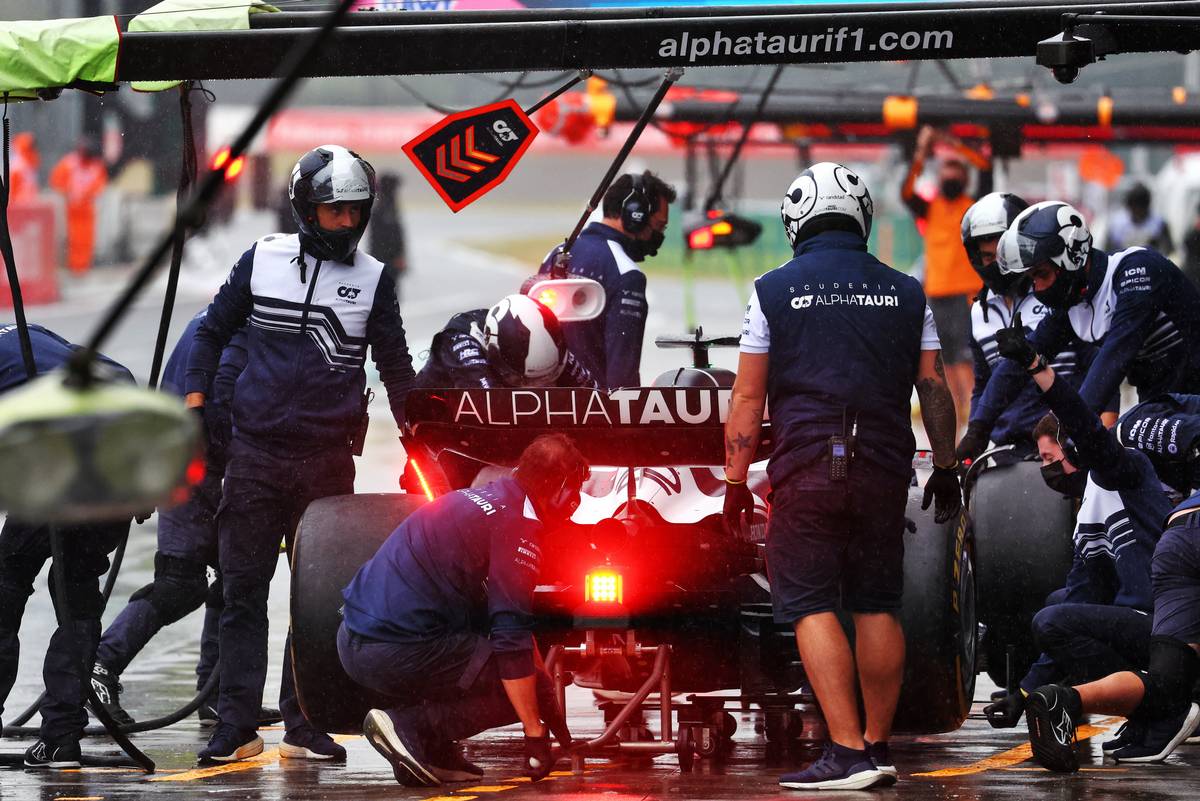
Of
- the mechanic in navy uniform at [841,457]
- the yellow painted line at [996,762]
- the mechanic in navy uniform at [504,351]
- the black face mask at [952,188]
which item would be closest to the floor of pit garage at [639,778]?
the yellow painted line at [996,762]

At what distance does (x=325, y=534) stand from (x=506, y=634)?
0.86 metres

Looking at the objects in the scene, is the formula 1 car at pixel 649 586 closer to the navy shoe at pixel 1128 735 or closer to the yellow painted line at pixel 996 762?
the yellow painted line at pixel 996 762

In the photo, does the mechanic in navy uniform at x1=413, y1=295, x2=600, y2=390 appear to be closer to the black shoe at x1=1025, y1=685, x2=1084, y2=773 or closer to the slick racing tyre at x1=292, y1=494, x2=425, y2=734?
the slick racing tyre at x1=292, y1=494, x2=425, y2=734

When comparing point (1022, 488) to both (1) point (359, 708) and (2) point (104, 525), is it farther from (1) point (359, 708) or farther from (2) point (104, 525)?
(2) point (104, 525)

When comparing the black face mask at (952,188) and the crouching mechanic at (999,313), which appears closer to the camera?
the crouching mechanic at (999,313)

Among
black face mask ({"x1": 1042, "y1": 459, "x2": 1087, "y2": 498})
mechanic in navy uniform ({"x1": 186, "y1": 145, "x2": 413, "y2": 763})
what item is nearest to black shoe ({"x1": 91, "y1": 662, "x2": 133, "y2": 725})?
mechanic in navy uniform ({"x1": 186, "y1": 145, "x2": 413, "y2": 763})

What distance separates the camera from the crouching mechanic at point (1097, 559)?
7.19m

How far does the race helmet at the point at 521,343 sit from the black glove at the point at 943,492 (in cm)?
164

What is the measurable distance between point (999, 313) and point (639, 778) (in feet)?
10.2

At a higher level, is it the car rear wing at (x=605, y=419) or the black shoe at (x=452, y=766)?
the car rear wing at (x=605, y=419)

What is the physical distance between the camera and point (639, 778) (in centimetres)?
672

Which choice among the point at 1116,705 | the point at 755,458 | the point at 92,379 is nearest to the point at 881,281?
the point at 755,458

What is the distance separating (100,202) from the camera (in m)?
31.8

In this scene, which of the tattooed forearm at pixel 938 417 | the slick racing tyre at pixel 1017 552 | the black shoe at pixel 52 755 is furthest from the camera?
the slick racing tyre at pixel 1017 552
